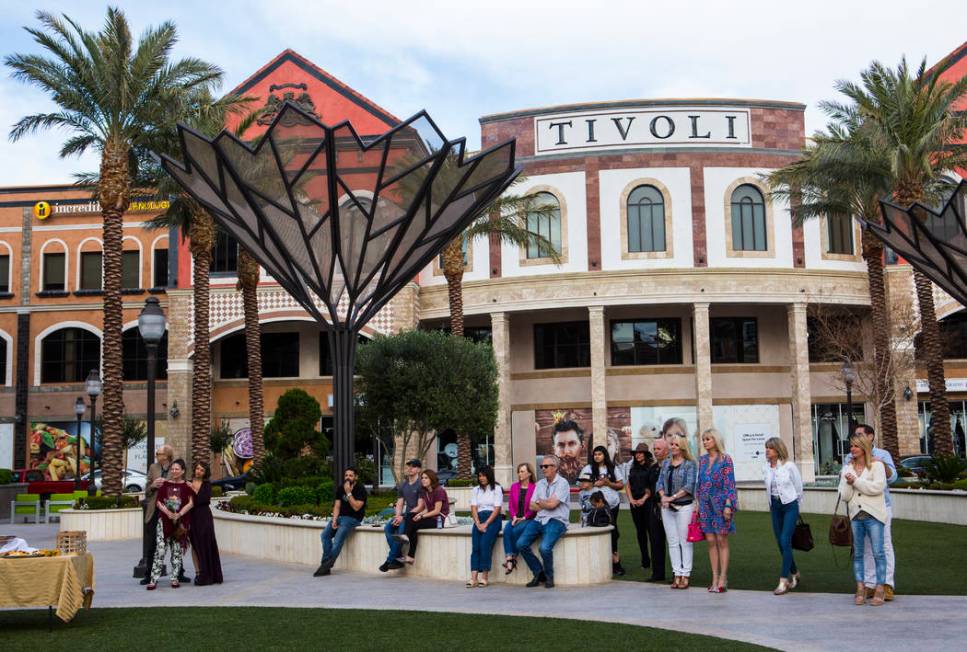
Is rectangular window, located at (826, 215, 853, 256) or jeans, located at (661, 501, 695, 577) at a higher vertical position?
rectangular window, located at (826, 215, 853, 256)

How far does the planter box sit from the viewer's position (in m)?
22.3

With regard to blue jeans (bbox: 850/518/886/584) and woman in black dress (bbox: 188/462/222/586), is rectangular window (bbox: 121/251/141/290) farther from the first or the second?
blue jeans (bbox: 850/518/886/584)

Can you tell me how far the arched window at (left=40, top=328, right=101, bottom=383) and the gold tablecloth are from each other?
3749cm

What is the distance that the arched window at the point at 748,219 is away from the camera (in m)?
40.6

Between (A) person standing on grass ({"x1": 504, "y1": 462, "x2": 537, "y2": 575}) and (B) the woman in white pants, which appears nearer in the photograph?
(B) the woman in white pants

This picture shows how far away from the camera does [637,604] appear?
1124 centimetres

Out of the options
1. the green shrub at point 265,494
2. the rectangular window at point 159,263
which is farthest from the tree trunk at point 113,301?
the rectangular window at point 159,263

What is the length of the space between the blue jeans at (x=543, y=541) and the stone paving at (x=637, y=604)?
0.33 m

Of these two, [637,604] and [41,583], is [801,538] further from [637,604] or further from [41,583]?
[41,583]

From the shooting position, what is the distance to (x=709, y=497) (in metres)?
11.9

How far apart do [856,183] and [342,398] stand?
19.9 metres

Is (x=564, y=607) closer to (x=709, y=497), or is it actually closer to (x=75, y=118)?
(x=709, y=497)

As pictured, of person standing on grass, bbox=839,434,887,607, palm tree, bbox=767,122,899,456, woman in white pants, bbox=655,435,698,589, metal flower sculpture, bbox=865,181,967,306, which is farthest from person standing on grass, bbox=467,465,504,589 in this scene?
palm tree, bbox=767,122,899,456

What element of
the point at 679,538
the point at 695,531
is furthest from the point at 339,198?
the point at 695,531
